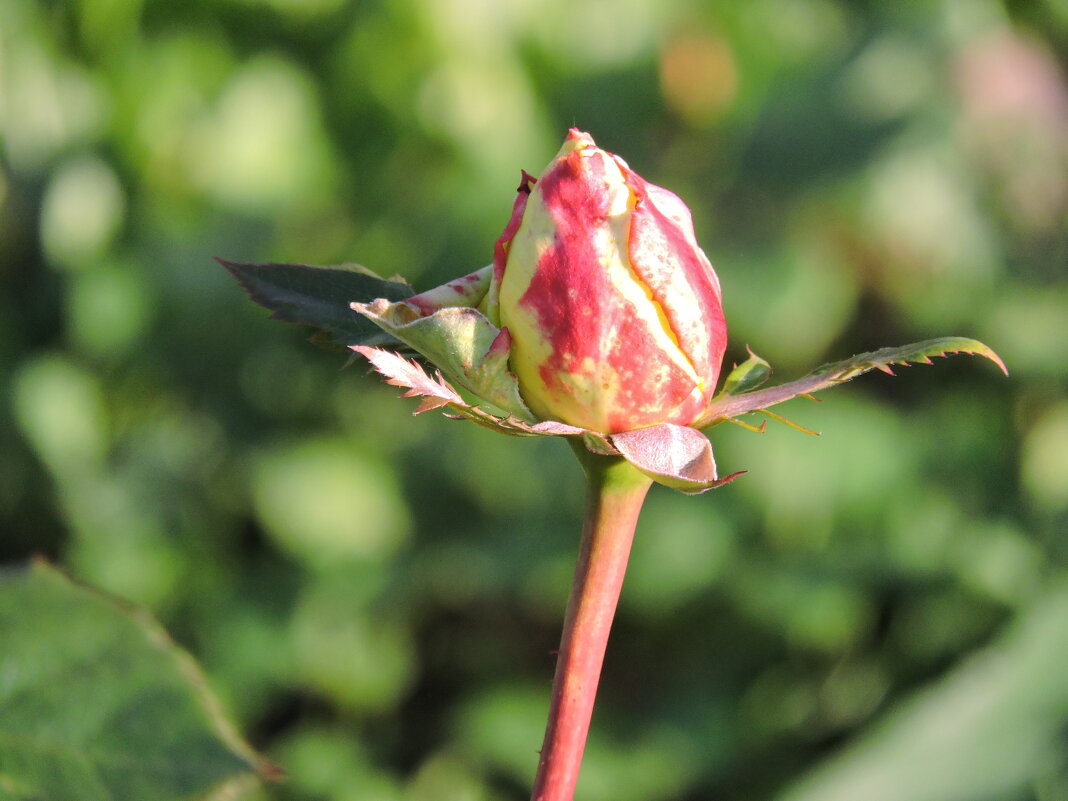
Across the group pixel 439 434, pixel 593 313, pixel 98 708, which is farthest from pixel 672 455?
pixel 439 434

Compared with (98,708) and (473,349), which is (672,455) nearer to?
(473,349)

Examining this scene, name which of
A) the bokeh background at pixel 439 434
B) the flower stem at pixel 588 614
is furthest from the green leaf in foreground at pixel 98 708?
the bokeh background at pixel 439 434

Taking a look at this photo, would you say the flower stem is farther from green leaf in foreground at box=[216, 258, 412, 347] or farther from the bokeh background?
the bokeh background

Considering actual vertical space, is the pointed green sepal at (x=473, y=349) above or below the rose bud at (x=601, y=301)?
below

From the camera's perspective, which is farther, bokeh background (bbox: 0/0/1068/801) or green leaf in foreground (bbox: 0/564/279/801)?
bokeh background (bbox: 0/0/1068/801)

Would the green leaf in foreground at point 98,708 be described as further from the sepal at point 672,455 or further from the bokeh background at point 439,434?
the bokeh background at point 439,434

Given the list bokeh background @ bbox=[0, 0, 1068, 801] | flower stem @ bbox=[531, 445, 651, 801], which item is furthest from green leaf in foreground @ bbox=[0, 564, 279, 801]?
bokeh background @ bbox=[0, 0, 1068, 801]

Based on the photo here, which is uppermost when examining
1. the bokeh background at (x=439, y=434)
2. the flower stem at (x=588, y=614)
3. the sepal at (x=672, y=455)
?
the bokeh background at (x=439, y=434)

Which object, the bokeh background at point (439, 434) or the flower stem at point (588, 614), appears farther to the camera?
the bokeh background at point (439, 434)
